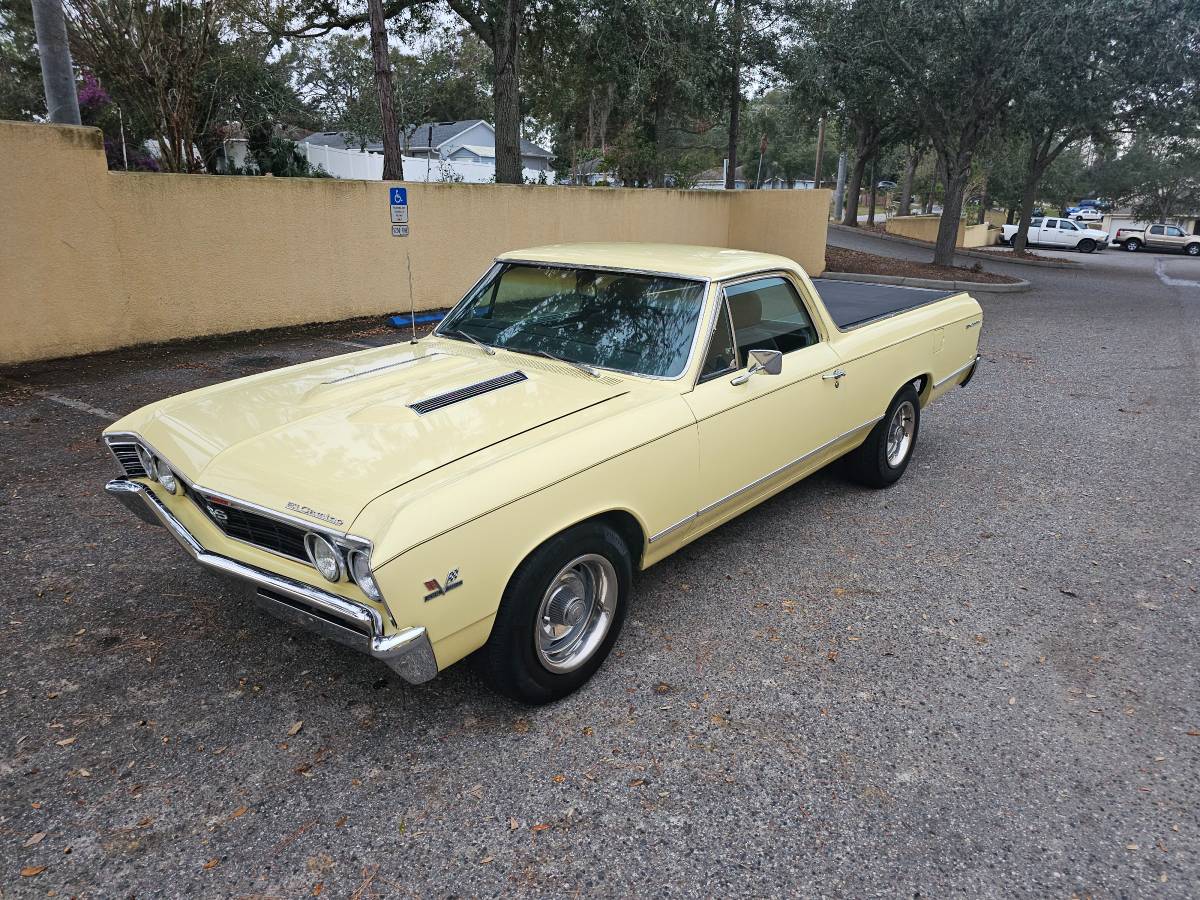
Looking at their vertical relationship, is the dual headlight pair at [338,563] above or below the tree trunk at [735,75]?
below

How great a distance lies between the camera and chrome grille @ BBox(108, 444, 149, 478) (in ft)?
10.8

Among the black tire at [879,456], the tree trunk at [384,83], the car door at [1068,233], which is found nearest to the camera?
the black tire at [879,456]

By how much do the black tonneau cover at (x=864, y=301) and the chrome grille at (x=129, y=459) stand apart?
3.74 metres

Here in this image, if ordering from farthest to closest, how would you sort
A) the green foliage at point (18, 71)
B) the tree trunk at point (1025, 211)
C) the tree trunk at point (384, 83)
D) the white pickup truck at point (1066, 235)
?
the white pickup truck at point (1066, 235) → the tree trunk at point (1025, 211) → the green foliage at point (18, 71) → the tree trunk at point (384, 83)

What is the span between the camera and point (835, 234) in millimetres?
30281

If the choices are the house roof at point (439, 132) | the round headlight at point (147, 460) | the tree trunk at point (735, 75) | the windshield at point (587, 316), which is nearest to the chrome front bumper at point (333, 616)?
the round headlight at point (147, 460)

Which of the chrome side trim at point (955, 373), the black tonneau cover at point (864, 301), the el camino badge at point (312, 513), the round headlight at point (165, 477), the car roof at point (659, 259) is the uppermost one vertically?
the car roof at point (659, 259)

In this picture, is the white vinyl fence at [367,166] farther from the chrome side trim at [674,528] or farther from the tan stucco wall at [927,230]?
the chrome side trim at [674,528]

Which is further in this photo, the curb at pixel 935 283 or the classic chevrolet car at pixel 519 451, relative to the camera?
the curb at pixel 935 283

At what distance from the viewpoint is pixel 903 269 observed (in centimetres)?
1889

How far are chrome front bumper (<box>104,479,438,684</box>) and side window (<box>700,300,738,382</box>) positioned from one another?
1852mm

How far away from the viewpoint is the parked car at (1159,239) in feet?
120

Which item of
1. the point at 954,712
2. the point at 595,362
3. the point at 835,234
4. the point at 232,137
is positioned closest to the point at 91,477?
the point at 595,362

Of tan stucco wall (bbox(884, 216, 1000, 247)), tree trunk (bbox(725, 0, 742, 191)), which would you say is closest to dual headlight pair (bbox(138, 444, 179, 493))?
tree trunk (bbox(725, 0, 742, 191))
